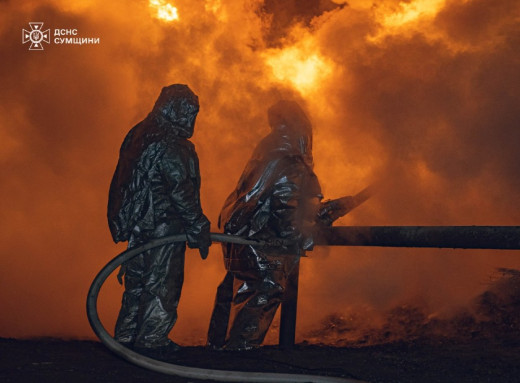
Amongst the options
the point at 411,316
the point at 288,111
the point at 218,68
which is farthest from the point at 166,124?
the point at 218,68

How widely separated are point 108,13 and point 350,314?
5.88 metres

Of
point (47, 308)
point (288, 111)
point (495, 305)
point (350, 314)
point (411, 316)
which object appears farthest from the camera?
point (47, 308)

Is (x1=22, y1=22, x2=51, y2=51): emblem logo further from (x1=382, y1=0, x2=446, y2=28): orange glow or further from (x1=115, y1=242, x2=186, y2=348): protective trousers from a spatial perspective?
(x1=115, y1=242, x2=186, y2=348): protective trousers

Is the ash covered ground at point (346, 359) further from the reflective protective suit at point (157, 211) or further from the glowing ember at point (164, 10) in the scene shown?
the glowing ember at point (164, 10)

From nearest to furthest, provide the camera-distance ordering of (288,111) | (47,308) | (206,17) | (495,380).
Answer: (495,380) < (288,111) < (47,308) < (206,17)

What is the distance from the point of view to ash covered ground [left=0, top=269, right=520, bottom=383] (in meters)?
3.73

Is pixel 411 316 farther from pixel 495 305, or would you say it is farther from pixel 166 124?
pixel 166 124

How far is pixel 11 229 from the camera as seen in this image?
9.38 metres

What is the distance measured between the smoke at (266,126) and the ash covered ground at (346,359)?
4.28 feet

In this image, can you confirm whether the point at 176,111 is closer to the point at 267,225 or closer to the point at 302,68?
the point at 267,225

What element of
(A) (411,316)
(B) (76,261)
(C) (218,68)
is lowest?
(A) (411,316)

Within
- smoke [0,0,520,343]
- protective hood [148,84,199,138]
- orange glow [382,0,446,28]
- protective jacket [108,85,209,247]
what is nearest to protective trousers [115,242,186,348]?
protective jacket [108,85,209,247]

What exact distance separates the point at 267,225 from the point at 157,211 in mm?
888

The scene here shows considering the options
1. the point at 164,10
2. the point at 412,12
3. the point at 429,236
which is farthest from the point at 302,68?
the point at 429,236
